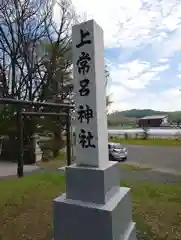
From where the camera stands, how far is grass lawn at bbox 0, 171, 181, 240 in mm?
2779

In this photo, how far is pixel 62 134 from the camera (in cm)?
1322

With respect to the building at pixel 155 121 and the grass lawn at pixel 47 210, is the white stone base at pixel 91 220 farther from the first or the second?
the building at pixel 155 121

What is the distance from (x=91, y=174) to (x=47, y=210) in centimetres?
172

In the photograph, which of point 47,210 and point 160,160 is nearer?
point 47,210

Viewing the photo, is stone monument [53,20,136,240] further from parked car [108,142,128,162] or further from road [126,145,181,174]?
parked car [108,142,128,162]

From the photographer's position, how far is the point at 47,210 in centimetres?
342

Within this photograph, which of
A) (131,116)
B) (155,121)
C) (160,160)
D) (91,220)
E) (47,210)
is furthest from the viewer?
(131,116)

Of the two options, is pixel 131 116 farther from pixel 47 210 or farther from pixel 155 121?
pixel 47 210

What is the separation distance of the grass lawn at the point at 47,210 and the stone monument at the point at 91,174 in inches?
26.4

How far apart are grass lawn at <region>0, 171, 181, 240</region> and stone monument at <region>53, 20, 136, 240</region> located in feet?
2.20

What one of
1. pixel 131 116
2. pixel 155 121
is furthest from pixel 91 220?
pixel 131 116

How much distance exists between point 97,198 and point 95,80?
115 cm

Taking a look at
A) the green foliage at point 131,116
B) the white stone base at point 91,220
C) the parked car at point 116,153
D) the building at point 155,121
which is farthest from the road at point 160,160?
the building at point 155,121

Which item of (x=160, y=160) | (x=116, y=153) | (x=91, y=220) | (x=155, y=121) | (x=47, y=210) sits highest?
(x=155, y=121)
